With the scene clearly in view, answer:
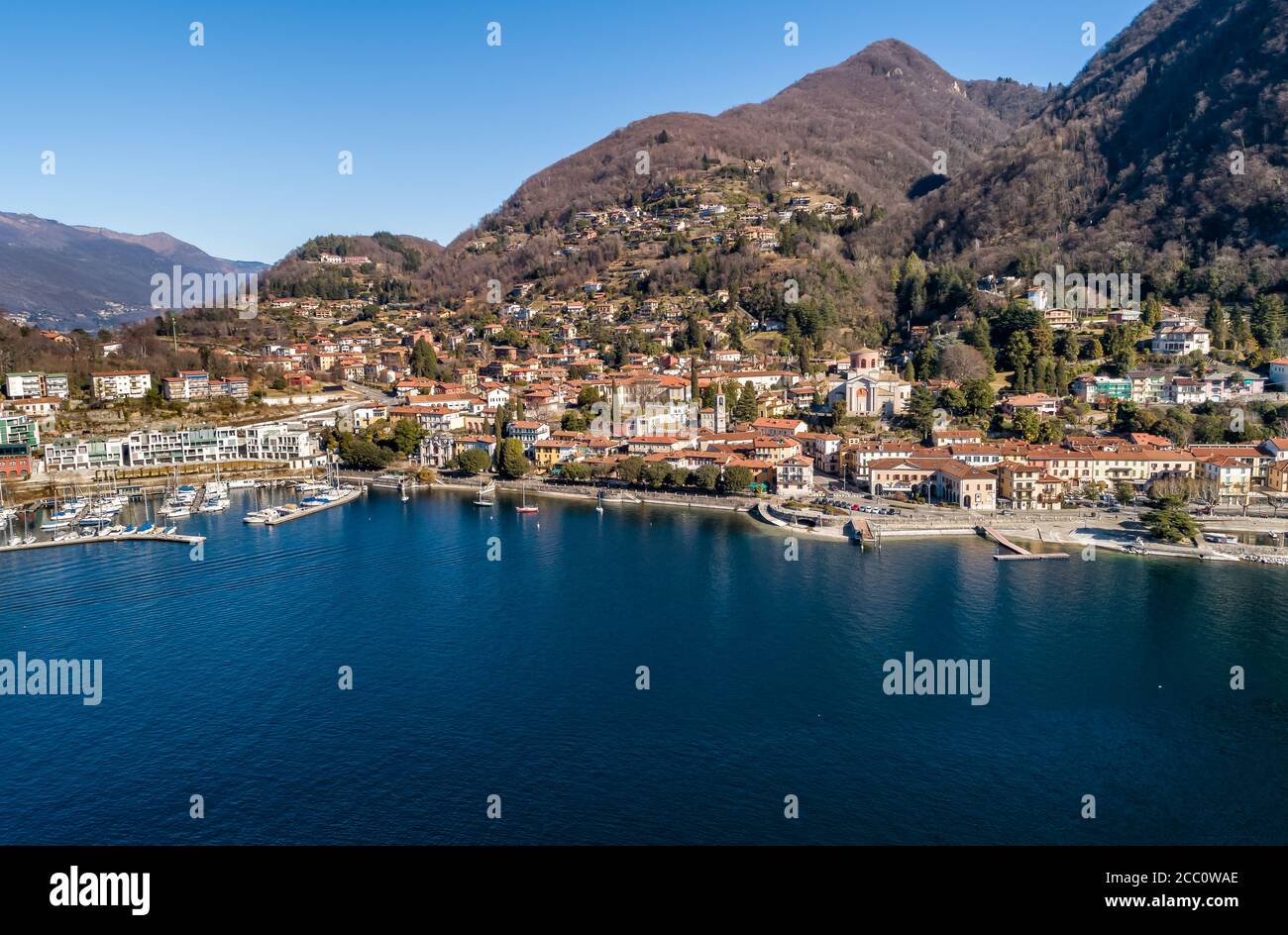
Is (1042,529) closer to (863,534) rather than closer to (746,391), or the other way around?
(863,534)

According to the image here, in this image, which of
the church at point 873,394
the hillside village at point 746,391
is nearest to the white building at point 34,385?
the hillside village at point 746,391

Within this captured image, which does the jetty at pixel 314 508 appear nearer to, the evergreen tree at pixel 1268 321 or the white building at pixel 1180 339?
the white building at pixel 1180 339

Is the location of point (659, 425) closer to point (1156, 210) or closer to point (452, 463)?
point (452, 463)

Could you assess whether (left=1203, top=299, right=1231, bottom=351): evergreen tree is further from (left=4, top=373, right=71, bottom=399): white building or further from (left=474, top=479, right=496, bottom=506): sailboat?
(left=4, top=373, right=71, bottom=399): white building

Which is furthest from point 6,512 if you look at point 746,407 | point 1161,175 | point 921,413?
point 1161,175

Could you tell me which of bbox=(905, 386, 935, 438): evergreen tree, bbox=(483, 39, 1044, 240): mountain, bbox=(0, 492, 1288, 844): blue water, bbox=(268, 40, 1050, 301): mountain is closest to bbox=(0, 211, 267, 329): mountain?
bbox=(268, 40, 1050, 301): mountain

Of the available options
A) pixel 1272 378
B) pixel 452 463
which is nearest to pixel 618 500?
pixel 452 463

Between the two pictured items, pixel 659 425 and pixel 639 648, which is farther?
pixel 659 425
